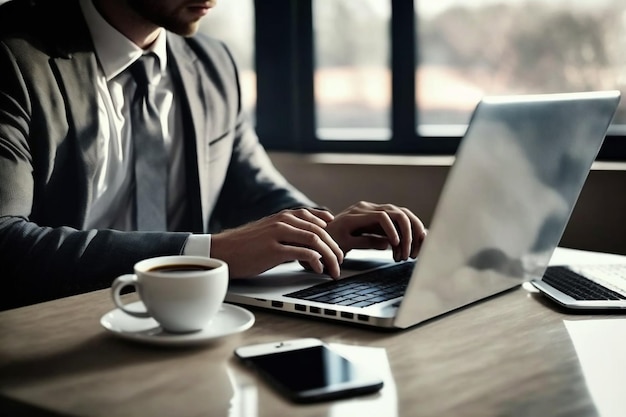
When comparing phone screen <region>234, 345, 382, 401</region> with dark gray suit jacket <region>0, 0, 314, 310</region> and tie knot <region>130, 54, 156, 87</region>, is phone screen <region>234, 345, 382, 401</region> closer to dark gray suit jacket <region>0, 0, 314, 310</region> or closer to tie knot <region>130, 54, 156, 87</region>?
dark gray suit jacket <region>0, 0, 314, 310</region>

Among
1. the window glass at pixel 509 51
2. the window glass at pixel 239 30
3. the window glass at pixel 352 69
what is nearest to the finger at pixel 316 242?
the window glass at pixel 509 51

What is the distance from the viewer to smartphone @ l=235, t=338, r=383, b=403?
0.67m

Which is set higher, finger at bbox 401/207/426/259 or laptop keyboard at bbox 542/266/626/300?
finger at bbox 401/207/426/259

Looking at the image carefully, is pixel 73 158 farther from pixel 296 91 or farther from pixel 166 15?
pixel 296 91

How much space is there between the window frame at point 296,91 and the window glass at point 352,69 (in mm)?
29

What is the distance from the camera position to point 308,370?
717 mm

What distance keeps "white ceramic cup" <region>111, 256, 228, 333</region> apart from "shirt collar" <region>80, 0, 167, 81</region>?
83cm

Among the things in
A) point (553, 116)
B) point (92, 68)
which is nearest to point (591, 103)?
point (553, 116)

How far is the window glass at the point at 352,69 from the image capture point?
2.43 meters

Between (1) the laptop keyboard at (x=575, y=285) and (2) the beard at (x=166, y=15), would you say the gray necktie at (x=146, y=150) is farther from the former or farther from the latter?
(1) the laptop keyboard at (x=575, y=285)

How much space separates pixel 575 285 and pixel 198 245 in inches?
19.8

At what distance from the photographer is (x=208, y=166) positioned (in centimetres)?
174

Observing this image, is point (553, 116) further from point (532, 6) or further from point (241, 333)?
point (532, 6)

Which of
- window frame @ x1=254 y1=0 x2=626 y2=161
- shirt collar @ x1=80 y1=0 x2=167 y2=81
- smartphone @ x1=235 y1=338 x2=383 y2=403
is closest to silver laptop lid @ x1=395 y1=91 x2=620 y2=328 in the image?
smartphone @ x1=235 y1=338 x2=383 y2=403
